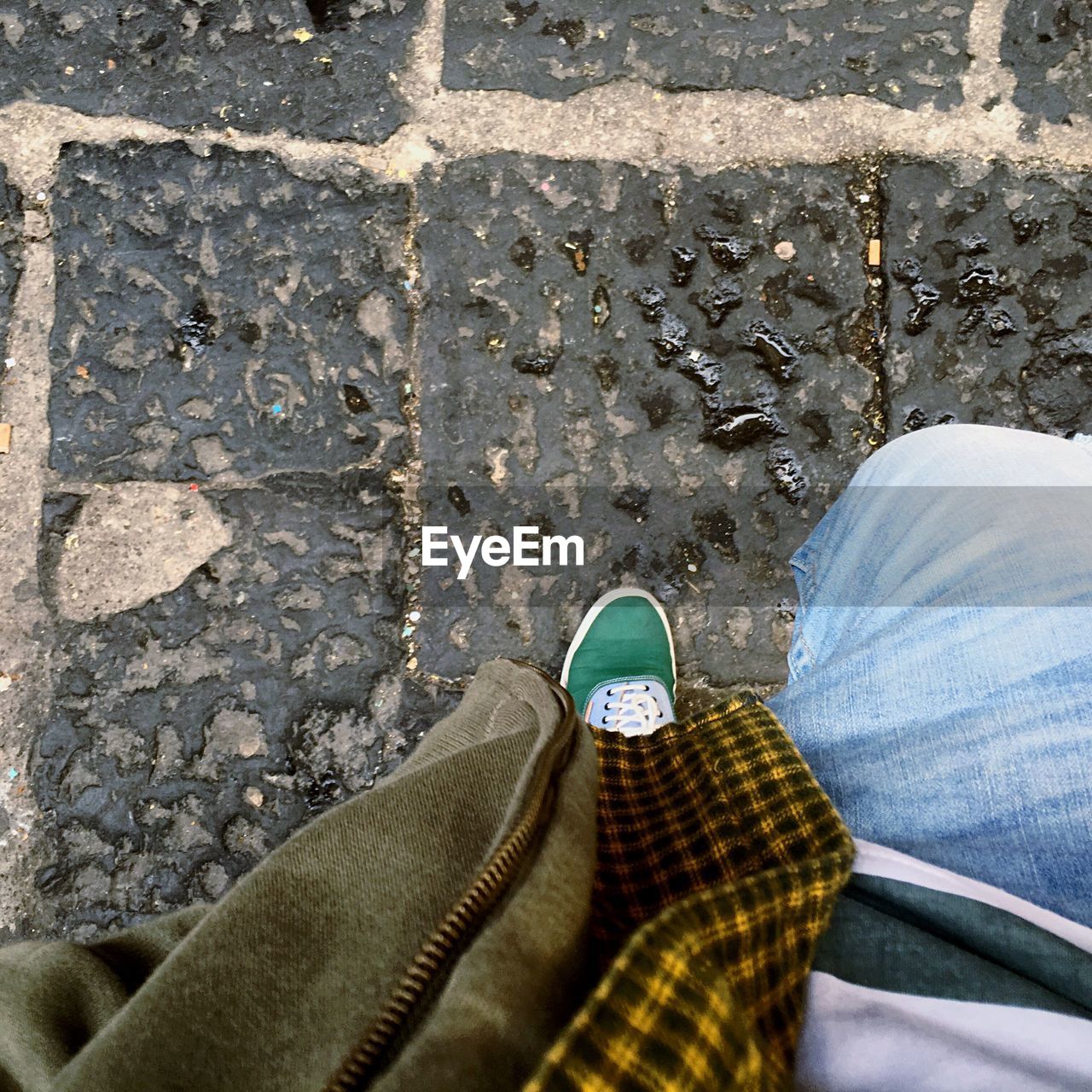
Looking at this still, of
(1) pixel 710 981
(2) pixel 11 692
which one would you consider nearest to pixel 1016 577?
(1) pixel 710 981

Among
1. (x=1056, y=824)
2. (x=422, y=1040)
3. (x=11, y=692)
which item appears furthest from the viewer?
(x=11, y=692)

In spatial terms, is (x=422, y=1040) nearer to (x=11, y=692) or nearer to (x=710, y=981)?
(x=710, y=981)

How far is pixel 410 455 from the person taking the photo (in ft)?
5.45

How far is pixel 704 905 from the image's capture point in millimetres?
676

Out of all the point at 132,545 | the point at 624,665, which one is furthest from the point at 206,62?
the point at 624,665

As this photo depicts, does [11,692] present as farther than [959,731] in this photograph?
Yes

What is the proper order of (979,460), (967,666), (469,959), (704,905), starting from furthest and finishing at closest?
(979,460)
(967,666)
(704,905)
(469,959)

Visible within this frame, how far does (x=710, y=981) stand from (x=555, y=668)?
1.08 metres

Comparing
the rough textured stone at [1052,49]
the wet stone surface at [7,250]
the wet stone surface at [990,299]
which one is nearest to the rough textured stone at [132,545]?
the wet stone surface at [7,250]

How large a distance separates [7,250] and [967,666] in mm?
1910

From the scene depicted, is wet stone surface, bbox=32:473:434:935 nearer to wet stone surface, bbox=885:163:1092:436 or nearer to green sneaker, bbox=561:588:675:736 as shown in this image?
green sneaker, bbox=561:588:675:736

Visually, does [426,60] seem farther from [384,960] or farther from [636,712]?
[384,960]

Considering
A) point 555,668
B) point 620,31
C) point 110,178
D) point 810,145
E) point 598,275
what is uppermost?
point 620,31

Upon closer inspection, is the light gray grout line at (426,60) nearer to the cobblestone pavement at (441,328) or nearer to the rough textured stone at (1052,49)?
the cobblestone pavement at (441,328)
